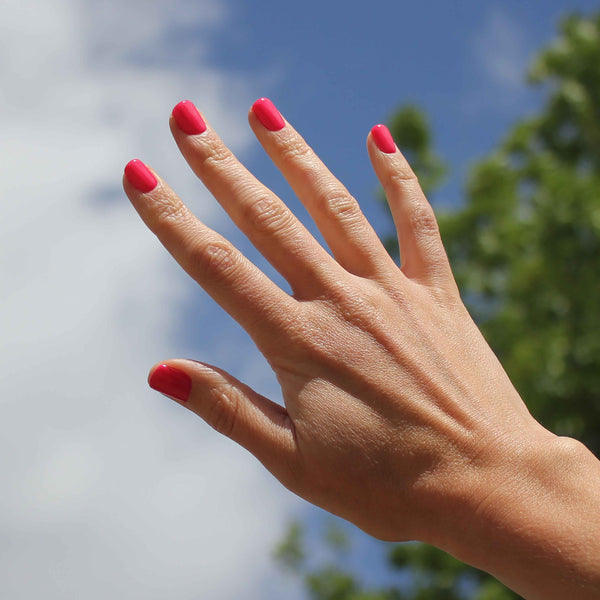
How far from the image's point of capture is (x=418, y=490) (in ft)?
6.13

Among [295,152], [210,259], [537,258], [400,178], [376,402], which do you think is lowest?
[376,402]

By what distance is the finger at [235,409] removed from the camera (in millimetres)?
1956

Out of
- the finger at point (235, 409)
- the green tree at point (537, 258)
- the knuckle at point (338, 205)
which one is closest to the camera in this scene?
the finger at point (235, 409)

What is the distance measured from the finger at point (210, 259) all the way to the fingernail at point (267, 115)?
0.51 meters

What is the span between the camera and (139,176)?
221 cm

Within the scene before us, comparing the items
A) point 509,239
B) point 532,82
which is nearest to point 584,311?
point 509,239

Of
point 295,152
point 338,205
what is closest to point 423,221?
point 338,205

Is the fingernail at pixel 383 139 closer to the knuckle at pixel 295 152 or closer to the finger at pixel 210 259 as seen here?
the knuckle at pixel 295 152

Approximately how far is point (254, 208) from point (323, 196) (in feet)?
0.99

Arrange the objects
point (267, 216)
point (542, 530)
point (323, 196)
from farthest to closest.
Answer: point (323, 196), point (267, 216), point (542, 530)

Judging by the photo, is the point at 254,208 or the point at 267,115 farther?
the point at 267,115

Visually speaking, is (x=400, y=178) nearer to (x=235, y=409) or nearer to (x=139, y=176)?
(x=139, y=176)

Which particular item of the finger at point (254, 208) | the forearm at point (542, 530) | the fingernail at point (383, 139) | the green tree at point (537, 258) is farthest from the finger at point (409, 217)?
the green tree at point (537, 258)

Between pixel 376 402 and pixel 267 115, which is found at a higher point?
pixel 267 115
